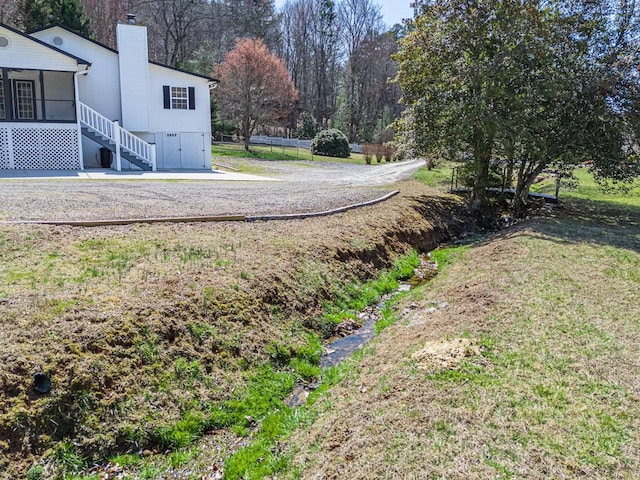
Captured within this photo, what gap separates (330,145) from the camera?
40.3 meters

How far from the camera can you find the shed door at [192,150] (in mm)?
25703

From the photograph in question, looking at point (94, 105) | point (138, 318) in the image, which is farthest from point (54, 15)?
point (138, 318)

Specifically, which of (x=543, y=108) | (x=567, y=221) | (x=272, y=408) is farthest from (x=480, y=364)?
(x=543, y=108)

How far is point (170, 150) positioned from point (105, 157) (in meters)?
3.51

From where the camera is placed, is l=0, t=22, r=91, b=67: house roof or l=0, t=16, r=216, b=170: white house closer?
l=0, t=22, r=91, b=67: house roof

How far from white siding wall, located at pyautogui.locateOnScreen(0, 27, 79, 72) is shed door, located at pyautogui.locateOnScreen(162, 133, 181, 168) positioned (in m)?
5.46

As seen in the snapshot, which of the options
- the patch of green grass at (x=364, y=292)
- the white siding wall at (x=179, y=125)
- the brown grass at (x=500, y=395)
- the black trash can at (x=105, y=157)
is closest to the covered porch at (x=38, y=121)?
the black trash can at (x=105, y=157)

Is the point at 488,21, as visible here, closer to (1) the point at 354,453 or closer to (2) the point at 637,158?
(2) the point at 637,158

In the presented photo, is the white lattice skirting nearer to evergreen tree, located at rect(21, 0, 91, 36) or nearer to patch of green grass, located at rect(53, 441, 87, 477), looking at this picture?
evergreen tree, located at rect(21, 0, 91, 36)

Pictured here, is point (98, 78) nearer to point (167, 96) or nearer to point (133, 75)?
point (133, 75)

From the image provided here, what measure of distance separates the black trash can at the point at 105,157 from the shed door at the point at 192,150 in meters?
3.94

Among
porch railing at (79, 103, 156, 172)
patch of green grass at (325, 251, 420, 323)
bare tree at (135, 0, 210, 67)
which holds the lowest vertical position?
patch of green grass at (325, 251, 420, 323)

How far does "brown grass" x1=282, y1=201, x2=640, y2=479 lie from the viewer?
141 inches

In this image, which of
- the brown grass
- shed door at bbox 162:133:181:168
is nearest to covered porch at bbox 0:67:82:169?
shed door at bbox 162:133:181:168
